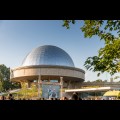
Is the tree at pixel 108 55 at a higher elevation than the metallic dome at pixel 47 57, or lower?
lower

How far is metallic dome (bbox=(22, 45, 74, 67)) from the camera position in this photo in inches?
2598

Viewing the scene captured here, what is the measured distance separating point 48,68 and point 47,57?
4.52 m

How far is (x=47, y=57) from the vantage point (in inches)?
2630

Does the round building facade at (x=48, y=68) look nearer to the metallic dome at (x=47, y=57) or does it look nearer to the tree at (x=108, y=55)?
the metallic dome at (x=47, y=57)

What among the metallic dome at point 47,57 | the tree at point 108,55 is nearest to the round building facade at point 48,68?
the metallic dome at point 47,57

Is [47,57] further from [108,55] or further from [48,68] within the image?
[108,55]

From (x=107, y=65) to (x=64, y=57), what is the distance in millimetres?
63051

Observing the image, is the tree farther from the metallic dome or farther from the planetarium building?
the metallic dome

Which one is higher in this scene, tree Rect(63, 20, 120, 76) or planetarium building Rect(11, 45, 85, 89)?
planetarium building Rect(11, 45, 85, 89)

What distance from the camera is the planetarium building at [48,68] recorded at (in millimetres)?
62688

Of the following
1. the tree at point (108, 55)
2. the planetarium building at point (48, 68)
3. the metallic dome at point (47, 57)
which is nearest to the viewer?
the tree at point (108, 55)

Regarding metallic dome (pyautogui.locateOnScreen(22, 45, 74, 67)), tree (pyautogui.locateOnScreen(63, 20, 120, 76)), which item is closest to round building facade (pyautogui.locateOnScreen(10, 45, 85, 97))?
metallic dome (pyautogui.locateOnScreen(22, 45, 74, 67))
